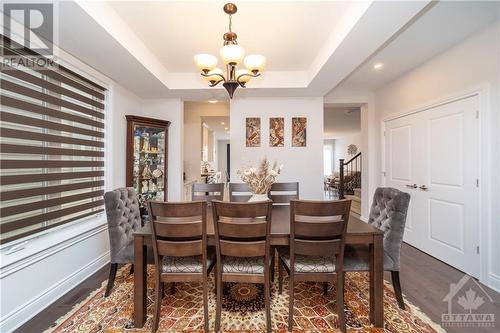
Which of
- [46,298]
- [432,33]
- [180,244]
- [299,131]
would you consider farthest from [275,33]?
[46,298]

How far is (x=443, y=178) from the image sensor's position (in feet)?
9.29

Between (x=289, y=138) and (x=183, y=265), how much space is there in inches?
113

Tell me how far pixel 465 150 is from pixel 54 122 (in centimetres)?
440

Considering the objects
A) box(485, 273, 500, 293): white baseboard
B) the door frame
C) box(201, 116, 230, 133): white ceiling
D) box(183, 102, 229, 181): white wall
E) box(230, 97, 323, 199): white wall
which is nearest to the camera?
box(485, 273, 500, 293): white baseboard

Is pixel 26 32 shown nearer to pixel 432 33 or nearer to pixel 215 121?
pixel 432 33

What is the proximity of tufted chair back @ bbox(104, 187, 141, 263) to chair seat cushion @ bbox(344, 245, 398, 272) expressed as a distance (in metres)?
1.83

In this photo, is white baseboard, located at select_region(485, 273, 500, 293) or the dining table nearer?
the dining table

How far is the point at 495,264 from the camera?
7.22 feet

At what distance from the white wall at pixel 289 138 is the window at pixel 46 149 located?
210cm

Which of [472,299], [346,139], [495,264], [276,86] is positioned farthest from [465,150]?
[346,139]

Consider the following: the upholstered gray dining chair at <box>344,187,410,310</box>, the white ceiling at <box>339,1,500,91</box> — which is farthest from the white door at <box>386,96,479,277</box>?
the upholstered gray dining chair at <box>344,187,410,310</box>

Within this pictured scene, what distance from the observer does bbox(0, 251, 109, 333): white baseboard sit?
5.47ft

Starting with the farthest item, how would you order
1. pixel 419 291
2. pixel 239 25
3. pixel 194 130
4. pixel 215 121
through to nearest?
pixel 215 121 → pixel 194 130 → pixel 239 25 → pixel 419 291

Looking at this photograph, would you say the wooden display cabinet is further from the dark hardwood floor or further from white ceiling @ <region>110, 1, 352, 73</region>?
the dark hardwood floor
